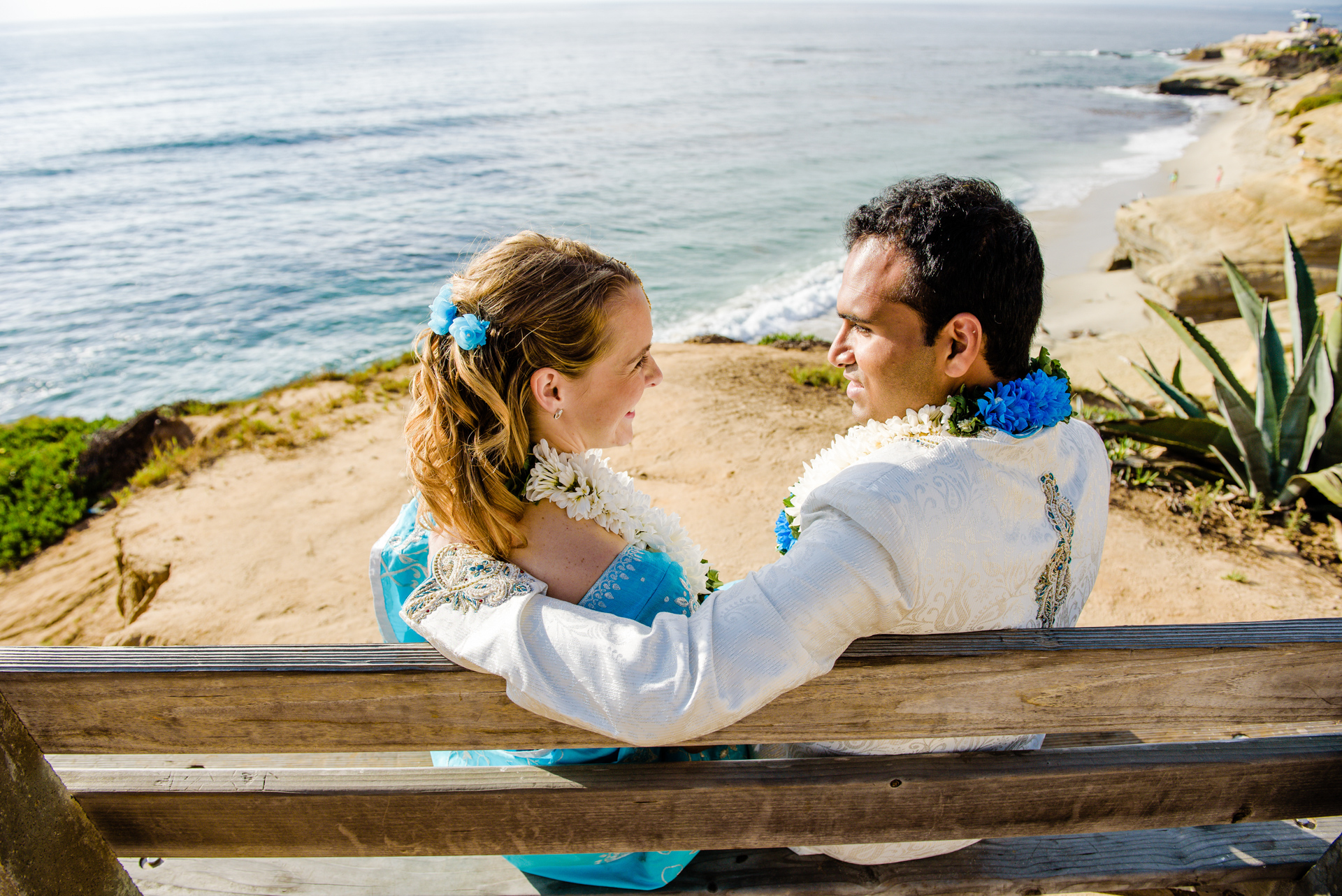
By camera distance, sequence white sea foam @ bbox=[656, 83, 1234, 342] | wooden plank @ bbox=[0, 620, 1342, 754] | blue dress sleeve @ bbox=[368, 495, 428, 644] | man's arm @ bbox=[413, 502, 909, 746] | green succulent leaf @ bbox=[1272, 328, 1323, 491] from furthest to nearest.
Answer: white sea foam @ bbox=[656, 83, 1234, 342]
green succulent leaf @ bbox=[1272, 328, 1323, 491]
blue dress sleeve @ bbox=[368, 495, 428, 644]
wooden plank @ bbox=[0, 620, 1342, 754]
man's arm @ bbox=[413, 502, 909, 746]

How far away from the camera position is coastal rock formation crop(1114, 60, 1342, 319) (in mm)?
10188

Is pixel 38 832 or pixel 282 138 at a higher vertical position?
pixel 282 138

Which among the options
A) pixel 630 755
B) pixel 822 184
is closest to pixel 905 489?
pixel 630 755

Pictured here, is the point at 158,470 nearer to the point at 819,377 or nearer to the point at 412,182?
the point at 819,377

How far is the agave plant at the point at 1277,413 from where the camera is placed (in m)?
4.41

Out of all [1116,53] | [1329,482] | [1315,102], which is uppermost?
[1116,53]

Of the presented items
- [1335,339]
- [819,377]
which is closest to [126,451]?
[819,377]

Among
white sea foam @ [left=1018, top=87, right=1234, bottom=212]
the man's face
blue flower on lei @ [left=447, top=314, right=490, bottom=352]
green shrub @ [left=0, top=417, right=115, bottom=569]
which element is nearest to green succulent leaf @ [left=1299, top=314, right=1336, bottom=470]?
the man's face

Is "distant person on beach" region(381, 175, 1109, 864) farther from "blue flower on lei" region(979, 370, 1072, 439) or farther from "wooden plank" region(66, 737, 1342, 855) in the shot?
"wooden plank" region(66, 737, 1342, 855)

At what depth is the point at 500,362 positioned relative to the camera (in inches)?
71.0

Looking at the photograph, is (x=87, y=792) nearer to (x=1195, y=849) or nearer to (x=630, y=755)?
(x=630, y=755)

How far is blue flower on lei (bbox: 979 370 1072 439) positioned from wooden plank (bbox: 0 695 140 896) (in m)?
2.04

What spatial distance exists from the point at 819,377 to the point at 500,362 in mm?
6079

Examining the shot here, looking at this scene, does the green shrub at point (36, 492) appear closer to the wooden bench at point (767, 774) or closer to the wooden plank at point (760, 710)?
the wooden bench at point (767, 774)
